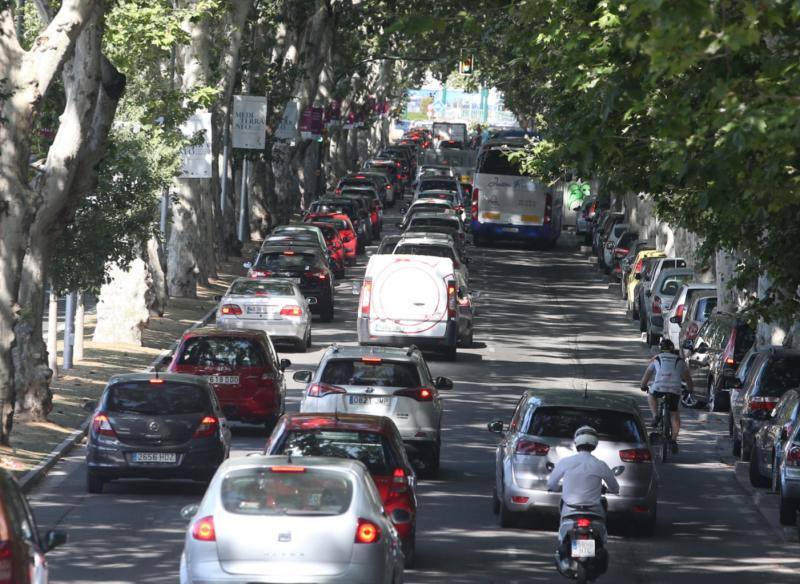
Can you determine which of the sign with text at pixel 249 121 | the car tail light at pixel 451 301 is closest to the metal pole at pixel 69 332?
the car tail light at pixel 451 301

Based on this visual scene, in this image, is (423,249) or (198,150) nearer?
(198,150)

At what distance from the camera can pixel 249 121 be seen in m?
50.3

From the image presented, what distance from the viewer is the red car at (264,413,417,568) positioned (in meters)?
15.4

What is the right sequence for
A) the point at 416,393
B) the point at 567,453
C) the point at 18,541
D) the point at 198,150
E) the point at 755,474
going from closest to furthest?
the point at 18,541, the point at 567,453, the point at 416,393, the point at 755,474, the point at 198,150

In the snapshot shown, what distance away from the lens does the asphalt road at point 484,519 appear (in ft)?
53.3

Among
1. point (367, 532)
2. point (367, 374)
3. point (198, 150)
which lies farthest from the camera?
point (198, 150)

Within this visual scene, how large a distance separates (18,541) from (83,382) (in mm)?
18535

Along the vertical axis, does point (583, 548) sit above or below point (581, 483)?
below

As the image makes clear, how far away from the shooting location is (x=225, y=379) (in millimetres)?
24594

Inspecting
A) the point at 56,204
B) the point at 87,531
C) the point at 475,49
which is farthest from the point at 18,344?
the point at 475,49

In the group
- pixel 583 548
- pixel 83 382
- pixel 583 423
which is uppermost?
pixel 583 423

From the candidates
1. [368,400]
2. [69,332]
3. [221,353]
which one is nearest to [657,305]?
[69,332]

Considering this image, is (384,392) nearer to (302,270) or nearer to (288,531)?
(288,531)

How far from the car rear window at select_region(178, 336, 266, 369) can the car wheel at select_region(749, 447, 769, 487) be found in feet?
21.7
